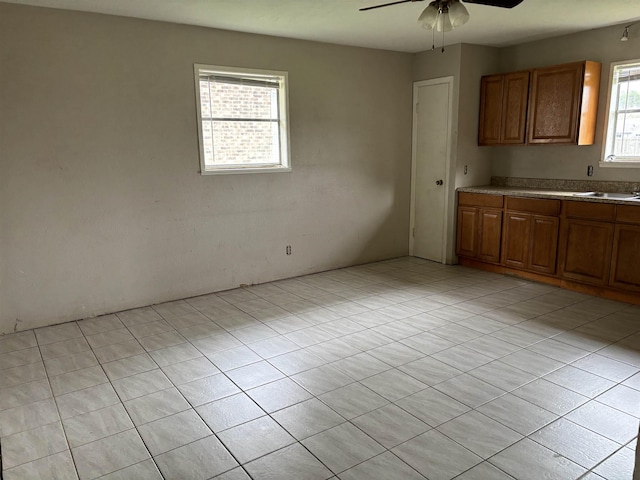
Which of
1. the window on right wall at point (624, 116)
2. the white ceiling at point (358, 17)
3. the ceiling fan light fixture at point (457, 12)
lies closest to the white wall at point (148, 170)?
the white ceiling at point (358, 17)

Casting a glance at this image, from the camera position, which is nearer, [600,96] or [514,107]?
[600,96]

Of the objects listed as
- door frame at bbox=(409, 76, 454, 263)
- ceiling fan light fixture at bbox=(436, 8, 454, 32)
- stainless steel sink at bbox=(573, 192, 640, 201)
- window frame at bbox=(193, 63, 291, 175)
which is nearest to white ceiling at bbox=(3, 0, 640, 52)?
window frame at bbox=(193, 63, 291, 175)

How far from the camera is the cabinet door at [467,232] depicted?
534 cm

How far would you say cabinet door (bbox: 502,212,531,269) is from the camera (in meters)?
4.80

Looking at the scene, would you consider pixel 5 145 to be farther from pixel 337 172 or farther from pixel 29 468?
pixel 337 172

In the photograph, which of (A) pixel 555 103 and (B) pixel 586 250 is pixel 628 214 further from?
(A) pixel 555 103

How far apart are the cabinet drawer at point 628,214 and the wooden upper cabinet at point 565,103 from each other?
891 mm

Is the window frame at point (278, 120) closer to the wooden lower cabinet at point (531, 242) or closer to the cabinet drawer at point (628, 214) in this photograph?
the wooden lower cabinet at point (531, 242)

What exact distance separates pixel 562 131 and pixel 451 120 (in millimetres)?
1199

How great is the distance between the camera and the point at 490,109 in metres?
5.31

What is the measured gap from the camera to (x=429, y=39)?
194 inches

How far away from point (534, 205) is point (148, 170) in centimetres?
382

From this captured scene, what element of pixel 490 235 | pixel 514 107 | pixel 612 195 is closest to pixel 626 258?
pixel 612 195

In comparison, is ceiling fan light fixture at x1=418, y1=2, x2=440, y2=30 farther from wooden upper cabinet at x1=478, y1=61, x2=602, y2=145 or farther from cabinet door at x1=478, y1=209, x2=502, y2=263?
cabinet door at x1=478, y1=209, x2=502, y2=263
